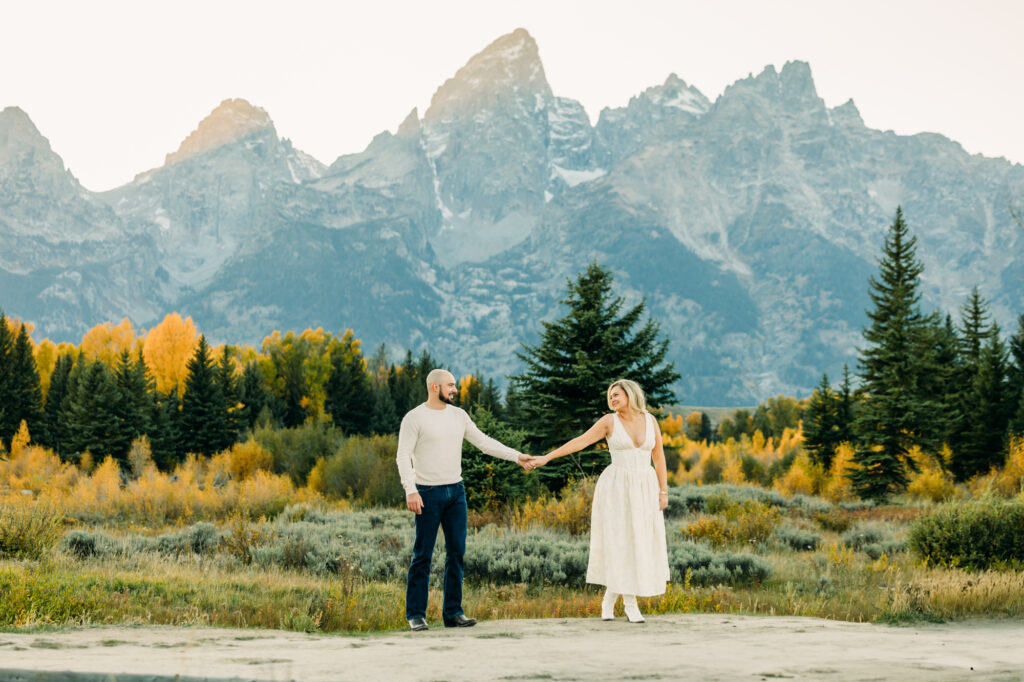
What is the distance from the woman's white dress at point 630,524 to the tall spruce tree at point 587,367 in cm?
1659

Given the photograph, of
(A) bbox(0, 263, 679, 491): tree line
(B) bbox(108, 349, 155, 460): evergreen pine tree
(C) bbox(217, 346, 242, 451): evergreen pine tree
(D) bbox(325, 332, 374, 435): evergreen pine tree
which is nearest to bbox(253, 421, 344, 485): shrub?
(A) bbox(0, 263, 679, 491): tree line

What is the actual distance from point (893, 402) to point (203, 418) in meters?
36.8

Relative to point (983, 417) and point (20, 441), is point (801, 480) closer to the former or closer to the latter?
point (983, 417)

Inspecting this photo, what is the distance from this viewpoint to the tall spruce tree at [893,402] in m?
35.0

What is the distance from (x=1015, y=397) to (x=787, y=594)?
110ft

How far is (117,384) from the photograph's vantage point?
152 ft

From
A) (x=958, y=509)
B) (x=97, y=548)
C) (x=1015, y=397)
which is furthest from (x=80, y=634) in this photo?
(x=1015, y=397)

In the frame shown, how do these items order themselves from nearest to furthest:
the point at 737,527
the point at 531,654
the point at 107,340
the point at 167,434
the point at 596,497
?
the point at 531,654 → the point at 596,497 → the point at 737,527 → the point at 167,434 → the point at 107,340

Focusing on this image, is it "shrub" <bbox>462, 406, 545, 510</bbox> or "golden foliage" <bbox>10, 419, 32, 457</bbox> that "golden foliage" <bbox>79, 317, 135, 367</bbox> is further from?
"shrub" <bbox>462, 406, 545, 510</bbox>

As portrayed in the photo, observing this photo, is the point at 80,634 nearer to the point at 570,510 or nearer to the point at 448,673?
the point at 448,673

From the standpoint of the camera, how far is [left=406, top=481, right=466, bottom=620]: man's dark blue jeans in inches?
301

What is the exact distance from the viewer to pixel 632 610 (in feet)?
26.5

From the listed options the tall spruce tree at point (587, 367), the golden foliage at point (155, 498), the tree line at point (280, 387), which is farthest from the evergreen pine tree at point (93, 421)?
the tall spruce tree at point (587, 367)

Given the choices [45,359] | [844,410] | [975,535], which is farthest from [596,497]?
[45,359]
